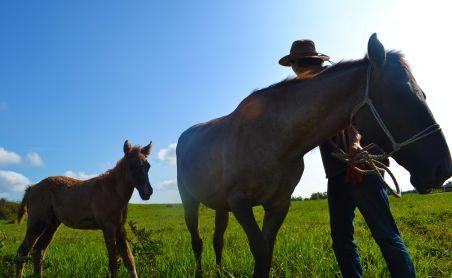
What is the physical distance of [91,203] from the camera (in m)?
6.52

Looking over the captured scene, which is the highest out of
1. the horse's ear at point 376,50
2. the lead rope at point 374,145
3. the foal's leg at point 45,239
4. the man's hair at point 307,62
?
the man's hair at point 307,62

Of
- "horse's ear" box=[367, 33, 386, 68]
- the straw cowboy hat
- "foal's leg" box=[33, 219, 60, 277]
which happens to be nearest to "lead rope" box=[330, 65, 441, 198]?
"horse's ear" box=[367, 33, 386, 68]

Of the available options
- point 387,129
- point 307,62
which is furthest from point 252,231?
point 307,62

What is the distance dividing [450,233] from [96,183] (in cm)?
862

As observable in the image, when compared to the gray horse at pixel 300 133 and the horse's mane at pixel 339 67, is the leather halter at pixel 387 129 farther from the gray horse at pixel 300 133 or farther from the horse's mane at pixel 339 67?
the horse's mane at pixel 339 67

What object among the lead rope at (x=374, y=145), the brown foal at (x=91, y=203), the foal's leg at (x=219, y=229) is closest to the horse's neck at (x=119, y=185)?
the brown foal at (x=91, y=203)

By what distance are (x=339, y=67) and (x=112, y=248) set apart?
166 inches

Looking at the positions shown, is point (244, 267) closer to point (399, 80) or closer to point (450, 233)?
point (399, 80)

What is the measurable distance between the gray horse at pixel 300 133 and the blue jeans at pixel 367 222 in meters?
0.62

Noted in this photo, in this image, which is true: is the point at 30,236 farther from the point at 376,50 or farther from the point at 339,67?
the point at 376,50

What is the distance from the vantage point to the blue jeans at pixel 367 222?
3.43 meters

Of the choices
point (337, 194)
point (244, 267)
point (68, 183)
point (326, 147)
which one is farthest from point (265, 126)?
point (68, 183)

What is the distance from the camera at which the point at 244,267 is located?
5371 millimetres

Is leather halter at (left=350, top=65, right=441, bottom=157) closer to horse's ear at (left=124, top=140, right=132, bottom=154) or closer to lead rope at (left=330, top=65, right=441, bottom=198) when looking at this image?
lead rope at (left=330, top=65, right=441, bottom=198)
